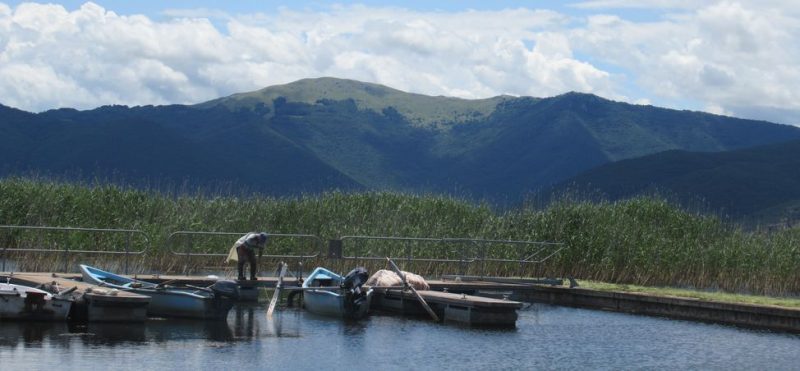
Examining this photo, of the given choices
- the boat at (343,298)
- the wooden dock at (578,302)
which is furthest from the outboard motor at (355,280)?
the wooden dock at (578,302)

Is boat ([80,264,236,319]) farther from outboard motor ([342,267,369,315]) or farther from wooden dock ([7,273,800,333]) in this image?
outboard motor ([342,267,369,315])

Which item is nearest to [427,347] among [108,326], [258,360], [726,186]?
[258,360]

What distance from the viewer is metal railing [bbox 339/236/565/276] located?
38094mm

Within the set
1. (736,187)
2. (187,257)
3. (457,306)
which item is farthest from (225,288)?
(736,187)

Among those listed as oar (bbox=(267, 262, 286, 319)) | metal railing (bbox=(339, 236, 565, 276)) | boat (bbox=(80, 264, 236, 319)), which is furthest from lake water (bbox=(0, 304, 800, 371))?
metal railing (bbox=(339, 236, 565, 276))

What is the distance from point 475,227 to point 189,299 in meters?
15.4

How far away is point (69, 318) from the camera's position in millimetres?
28375

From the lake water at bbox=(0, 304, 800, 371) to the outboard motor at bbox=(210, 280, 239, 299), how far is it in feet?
2.52

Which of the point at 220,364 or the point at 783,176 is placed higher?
the point at 783,176

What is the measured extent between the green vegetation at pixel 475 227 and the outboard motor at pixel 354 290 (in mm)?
7251

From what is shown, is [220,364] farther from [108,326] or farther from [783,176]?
[783,176]

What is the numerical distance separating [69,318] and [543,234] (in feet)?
60.3

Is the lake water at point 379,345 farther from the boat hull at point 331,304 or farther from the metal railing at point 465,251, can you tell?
the metal railing at point 465,251

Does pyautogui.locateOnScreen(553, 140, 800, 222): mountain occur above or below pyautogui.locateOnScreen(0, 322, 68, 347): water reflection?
above
